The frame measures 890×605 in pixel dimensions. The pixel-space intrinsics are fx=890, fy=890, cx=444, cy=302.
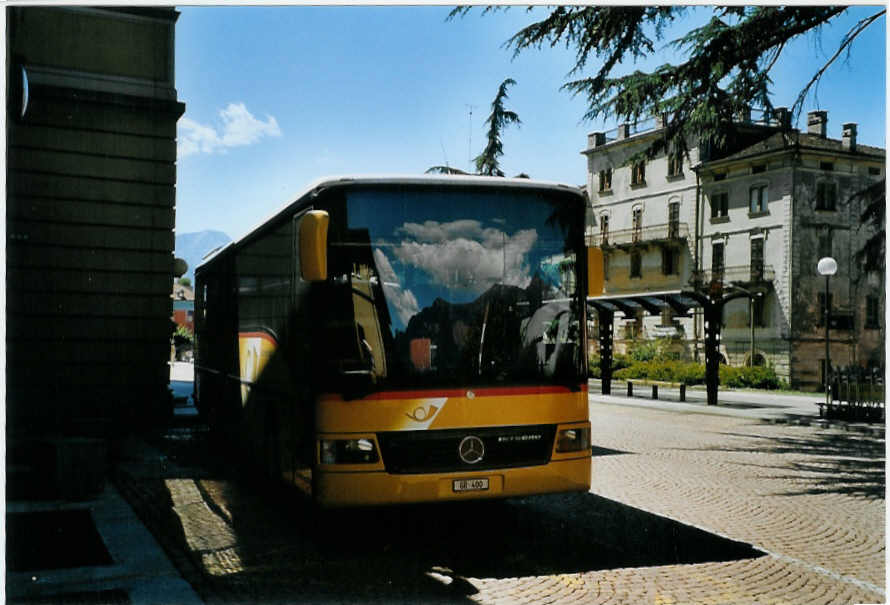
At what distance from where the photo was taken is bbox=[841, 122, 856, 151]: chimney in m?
8.87

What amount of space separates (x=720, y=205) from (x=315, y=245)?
9023 millimetres

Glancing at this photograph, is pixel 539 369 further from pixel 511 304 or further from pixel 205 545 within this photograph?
pixel 205 545

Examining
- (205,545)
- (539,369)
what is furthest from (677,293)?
(205,545)

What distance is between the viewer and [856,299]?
9273mm

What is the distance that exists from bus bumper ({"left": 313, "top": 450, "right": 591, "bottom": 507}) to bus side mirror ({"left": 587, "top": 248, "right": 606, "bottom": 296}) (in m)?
1.38

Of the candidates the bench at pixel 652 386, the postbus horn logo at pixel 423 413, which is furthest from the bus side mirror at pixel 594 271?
the bench at pixel 652 386

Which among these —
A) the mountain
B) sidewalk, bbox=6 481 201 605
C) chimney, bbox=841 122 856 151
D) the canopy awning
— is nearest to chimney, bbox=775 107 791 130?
chimney, bbox=841 122 856 151

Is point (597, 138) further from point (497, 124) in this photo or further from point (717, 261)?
point (497, 124)

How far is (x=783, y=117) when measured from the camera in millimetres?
12758

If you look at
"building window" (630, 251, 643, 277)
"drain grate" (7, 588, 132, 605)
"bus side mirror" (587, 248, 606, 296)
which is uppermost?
"building window" (630, 251, 643, 277)

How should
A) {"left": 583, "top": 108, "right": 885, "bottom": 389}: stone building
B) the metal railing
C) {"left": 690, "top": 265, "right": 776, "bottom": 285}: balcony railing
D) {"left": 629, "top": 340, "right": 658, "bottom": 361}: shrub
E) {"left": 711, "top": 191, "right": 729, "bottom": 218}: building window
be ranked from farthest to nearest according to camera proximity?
{"left": 629, "top": 340, "right": 658, "bottom": 361}: shrub, the metal railing, {"left": 690, "top": 265, "right": 776, "bottom": 285}: balcony railing, {"left": 711, "top": 191, "right": 729, "bottom": 218}: building window, {"left": 583, "top": 108, "right": 885, "bottom": 389}: stone building

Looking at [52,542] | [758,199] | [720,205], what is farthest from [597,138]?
A: [52,542]

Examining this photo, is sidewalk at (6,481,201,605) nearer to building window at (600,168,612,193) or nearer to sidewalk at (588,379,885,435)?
building window at (600,168,612,193)

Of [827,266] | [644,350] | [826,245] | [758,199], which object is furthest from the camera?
[644,350]
